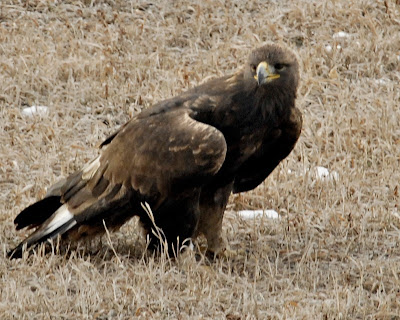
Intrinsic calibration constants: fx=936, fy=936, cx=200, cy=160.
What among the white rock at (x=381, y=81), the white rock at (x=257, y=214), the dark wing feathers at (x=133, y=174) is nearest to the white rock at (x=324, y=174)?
the white rock at (x=257, y=214)

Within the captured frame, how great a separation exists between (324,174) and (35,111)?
283 centimetres

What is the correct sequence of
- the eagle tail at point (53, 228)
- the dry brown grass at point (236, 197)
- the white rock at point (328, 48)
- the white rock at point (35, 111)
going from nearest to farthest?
the dry brown grass at point (236, 197) → the eagle tail at point (53, 228) → the white rock at point (35, 111) → the white rock at point (328, 48)

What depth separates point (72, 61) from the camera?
30.7 feet

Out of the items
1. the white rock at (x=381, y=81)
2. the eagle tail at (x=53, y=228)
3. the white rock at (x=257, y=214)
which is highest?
the eagle tail at (x=53, y=228)

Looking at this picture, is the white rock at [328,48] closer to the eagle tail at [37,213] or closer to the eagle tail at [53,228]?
the eagle tail at [37,213]

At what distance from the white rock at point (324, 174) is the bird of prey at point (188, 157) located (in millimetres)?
1269

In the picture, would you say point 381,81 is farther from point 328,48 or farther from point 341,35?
point 341,35

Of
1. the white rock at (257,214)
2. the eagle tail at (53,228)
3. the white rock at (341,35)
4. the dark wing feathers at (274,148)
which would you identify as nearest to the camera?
the dark wing feathers at (274,148)

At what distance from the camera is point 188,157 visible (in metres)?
5.91

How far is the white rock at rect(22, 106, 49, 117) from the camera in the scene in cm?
873

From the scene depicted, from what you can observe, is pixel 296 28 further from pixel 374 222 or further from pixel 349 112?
pixel 374 222

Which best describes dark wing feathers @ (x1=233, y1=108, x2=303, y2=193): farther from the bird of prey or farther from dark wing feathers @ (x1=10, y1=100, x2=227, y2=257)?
dark wing feathers @ (x1=10, y1=100, x2=227, y2=257)

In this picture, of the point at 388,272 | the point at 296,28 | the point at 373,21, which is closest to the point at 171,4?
the point at 296,28

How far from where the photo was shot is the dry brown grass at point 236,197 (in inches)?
217
